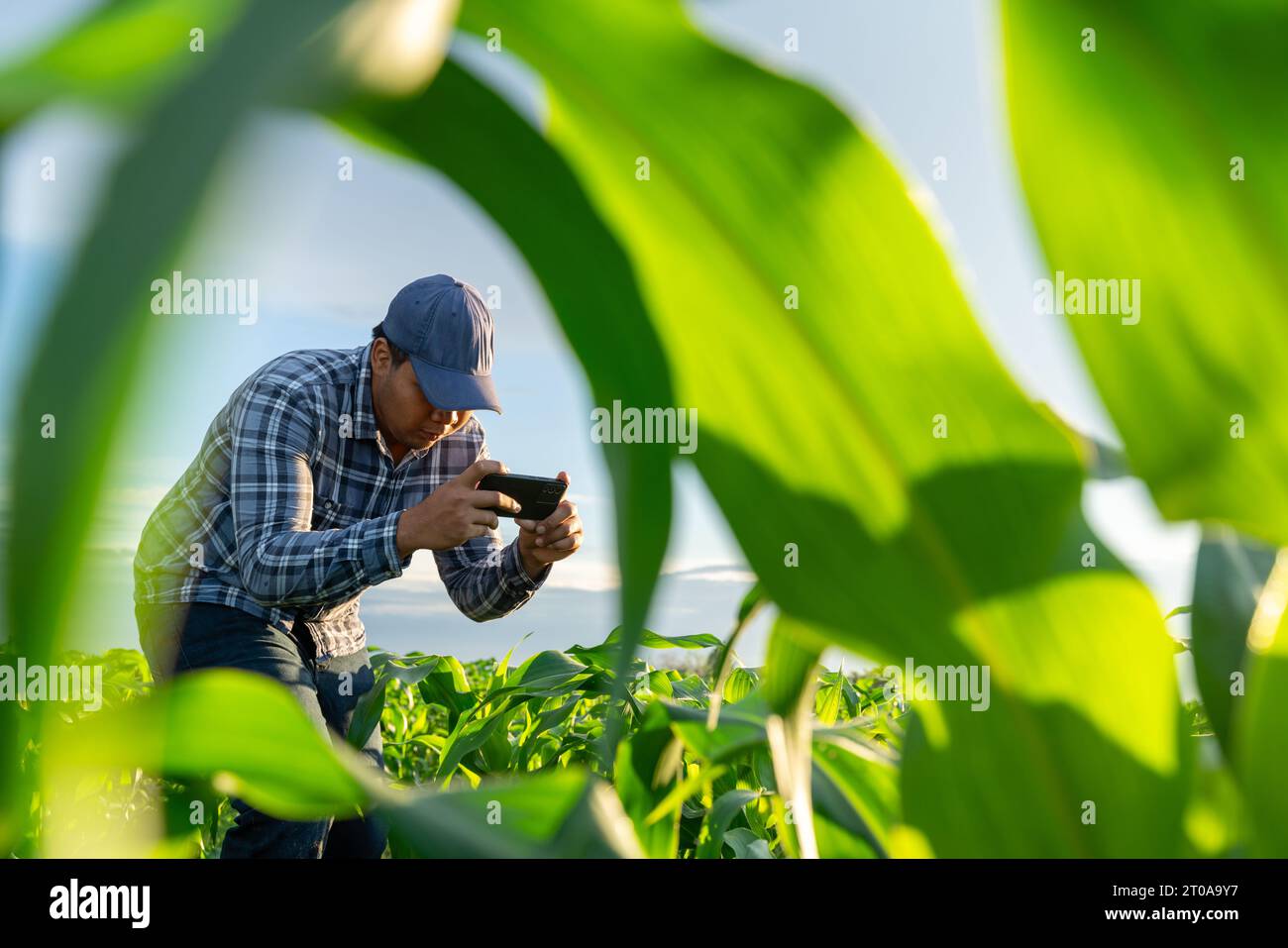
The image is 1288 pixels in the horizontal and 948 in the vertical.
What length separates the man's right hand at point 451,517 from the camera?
146 cm

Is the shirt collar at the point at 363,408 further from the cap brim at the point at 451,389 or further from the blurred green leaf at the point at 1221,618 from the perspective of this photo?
the blurred green leaf at the point at 1221,618

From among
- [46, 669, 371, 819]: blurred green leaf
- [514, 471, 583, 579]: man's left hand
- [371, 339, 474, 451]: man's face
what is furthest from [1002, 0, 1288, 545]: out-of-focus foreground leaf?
[371, 339, 474, 451]: man's face

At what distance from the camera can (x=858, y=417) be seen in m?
0.23

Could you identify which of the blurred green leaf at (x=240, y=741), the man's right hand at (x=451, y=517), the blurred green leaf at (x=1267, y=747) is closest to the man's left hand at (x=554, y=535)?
the man's right hand at (x=451, y=517)

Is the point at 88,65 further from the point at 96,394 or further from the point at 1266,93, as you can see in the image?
the point at 1266,93

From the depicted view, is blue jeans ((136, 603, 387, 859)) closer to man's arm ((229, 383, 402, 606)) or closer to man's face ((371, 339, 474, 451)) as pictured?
man's arm ((229, 383, 402, 606))

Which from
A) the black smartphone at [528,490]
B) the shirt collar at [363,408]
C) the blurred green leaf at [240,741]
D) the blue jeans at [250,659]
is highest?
the shirt collar at [363,408]

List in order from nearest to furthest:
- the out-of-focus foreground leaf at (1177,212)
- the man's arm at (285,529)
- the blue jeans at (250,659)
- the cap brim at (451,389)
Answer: the out-of-focus foreground leaf at (1177,212)
the man's arm at (285,529)
the blue jeans at (250,659)
the cap brim at (451,389)

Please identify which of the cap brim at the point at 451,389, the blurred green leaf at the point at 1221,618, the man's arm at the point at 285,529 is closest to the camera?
the blurred green leaf at the point at 1221,618

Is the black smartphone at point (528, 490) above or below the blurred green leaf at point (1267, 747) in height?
above

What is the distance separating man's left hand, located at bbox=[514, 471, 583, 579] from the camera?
1.61 metres

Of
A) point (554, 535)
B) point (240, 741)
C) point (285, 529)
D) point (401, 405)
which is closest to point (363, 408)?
point (401, 405)

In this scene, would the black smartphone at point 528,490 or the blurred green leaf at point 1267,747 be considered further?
the black smartphone at point 528,490
